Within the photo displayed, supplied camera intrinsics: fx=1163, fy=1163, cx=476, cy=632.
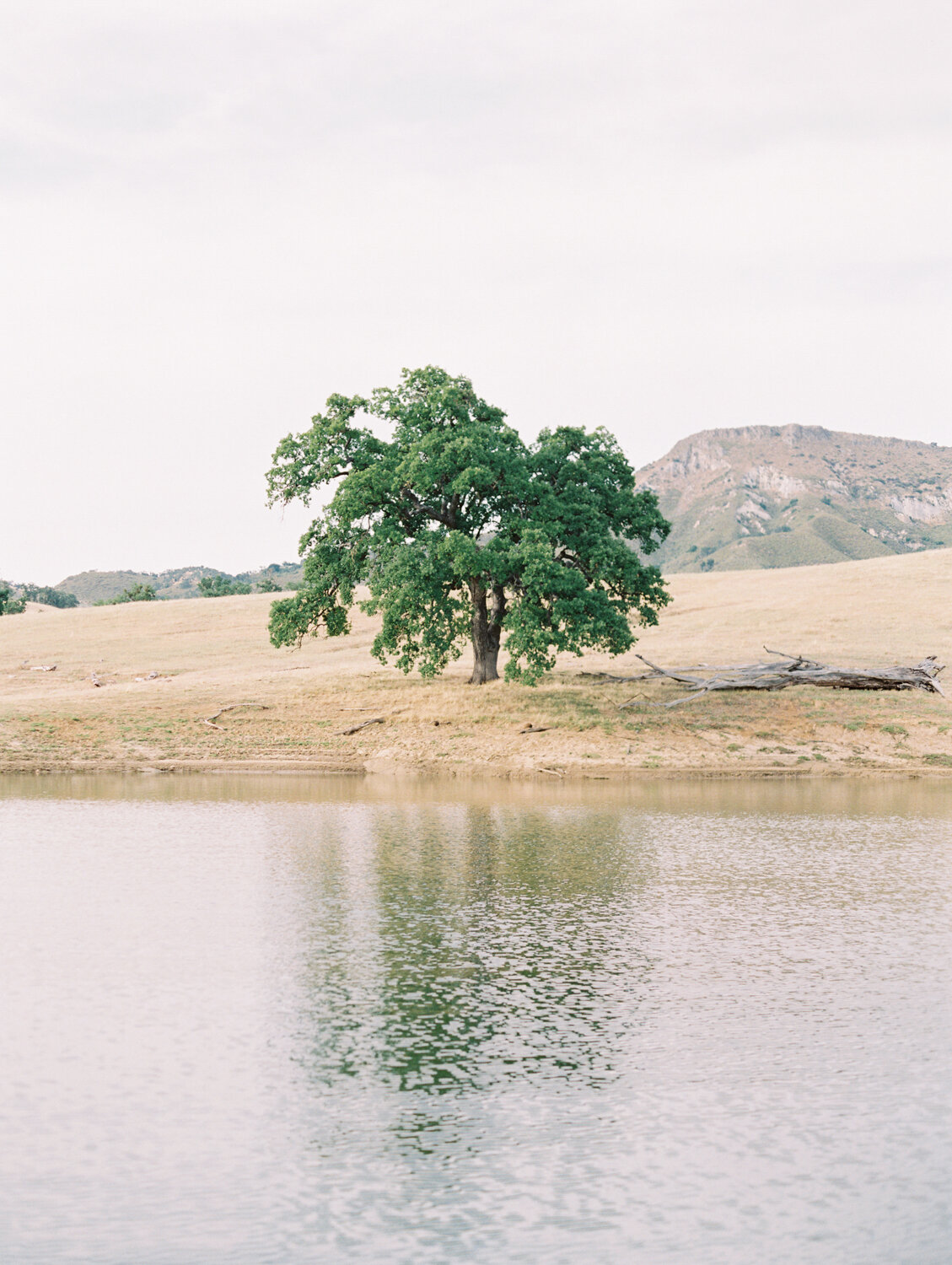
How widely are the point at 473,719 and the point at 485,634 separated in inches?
215

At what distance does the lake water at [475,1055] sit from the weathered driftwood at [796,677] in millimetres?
21286

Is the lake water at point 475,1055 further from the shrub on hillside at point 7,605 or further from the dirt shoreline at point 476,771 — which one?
Answer: the shrub on hillside at point 7,605

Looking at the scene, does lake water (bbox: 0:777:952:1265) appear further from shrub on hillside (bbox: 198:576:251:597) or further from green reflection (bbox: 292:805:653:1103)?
shrub on hillside (bbox: 198:576:251:597)

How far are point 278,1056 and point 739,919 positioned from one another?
8484 mm

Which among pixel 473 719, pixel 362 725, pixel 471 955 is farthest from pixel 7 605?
pixel 471 955

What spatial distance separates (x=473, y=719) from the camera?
42.2 m

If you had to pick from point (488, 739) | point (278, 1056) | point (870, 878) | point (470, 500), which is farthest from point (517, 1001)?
point (470, 500)

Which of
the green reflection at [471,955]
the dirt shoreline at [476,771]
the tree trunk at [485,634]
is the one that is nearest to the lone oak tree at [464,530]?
the tree trunk at [485,634]

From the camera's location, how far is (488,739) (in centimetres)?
4034

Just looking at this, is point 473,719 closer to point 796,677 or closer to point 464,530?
point 464,530

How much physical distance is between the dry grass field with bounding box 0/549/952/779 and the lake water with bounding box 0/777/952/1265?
15337 mm

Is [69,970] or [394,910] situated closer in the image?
[69,970]

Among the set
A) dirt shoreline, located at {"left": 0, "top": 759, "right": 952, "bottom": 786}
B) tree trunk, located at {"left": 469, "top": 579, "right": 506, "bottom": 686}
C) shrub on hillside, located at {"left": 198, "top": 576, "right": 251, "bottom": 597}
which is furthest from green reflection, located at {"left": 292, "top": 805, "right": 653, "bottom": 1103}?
shrub on hillside, located at {"left": 198, "top": 576, "right": 251, "bottom": 597}

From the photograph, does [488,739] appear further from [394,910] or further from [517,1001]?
A: [517,1001]
